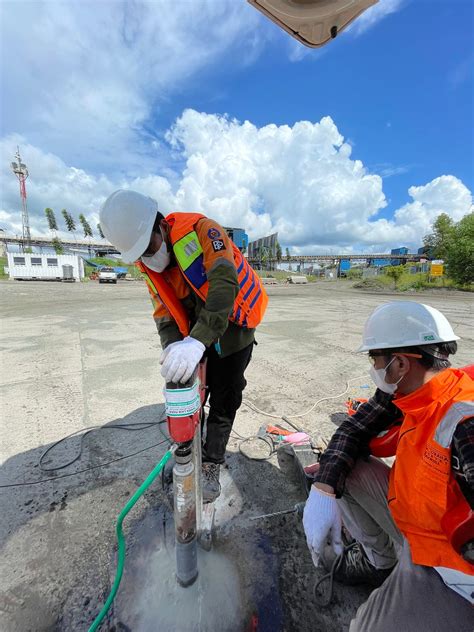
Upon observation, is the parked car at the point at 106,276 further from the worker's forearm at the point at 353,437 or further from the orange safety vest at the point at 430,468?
the orange safety vest at the point at 430,468

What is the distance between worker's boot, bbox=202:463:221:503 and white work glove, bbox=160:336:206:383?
1.06 meters

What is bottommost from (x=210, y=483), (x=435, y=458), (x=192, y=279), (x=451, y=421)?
(x=210, y=483)

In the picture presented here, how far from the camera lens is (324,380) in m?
3.91

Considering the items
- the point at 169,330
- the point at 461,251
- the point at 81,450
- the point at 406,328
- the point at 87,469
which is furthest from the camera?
the point at 461,251

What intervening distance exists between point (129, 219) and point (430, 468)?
67.1 inches

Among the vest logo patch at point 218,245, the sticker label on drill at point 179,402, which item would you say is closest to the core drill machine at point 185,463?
the sticker label on drill at point 179,402

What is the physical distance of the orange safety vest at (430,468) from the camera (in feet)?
3.27

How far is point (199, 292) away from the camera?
165cm

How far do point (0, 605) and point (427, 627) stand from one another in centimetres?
176

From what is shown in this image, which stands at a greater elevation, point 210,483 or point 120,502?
point 210,483

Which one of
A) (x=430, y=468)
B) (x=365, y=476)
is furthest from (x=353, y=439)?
(x=430, y=468)

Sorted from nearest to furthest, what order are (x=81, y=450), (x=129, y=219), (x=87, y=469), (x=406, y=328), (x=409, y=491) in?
(x=409, y=491) → (x=406, y=328) → (x=129, y=219) → (x=87, y=469) → (x=81, y=450)

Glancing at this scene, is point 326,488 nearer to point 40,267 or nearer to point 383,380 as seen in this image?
point 383,380

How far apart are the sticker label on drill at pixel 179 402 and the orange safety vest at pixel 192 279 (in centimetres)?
68
